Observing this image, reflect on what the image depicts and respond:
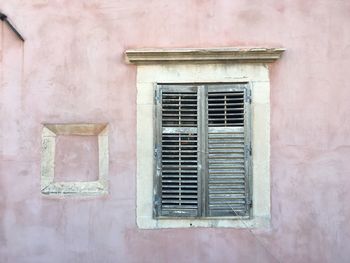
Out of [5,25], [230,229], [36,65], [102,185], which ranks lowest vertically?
[230,229]

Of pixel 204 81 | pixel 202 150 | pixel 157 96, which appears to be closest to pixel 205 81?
pixel 204 81

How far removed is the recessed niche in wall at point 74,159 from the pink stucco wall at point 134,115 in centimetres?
8

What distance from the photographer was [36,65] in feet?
17.4

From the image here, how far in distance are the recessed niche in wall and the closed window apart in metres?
0.57

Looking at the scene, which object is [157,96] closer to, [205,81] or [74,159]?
[205,81]

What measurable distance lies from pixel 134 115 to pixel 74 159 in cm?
77

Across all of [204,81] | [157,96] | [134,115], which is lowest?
[134,115]

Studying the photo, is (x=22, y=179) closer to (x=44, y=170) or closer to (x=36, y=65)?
(x=44, y=170)

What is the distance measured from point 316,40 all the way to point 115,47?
2055 millimetres

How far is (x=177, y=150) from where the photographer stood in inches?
207

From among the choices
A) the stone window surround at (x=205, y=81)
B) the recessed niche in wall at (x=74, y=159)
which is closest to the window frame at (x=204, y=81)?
the stone window surround at (x=205, y=81)

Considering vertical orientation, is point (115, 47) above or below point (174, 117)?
above

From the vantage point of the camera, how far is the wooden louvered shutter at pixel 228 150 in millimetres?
5207

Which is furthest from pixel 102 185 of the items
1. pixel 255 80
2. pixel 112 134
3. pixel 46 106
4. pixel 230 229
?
pixel 255 80
